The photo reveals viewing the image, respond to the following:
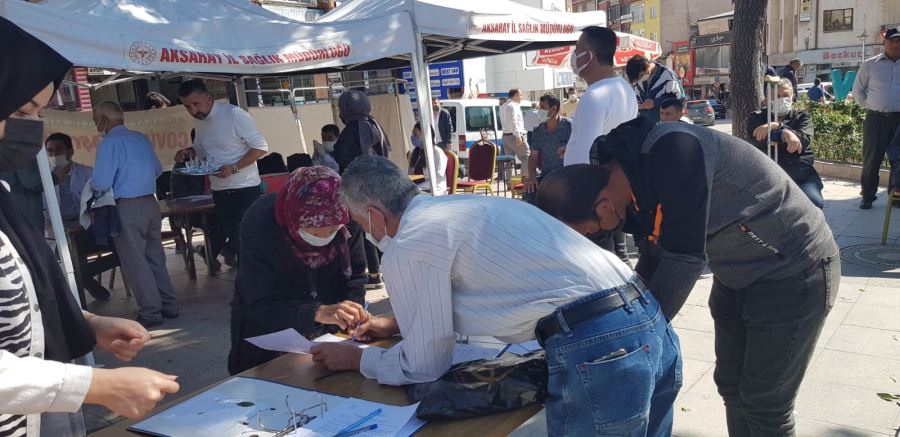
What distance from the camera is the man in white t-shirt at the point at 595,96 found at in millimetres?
4279

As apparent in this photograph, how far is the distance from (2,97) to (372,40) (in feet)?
14.1

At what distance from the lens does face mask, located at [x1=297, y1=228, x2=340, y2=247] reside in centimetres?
257

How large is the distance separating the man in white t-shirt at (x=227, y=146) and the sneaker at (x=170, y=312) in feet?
2.73

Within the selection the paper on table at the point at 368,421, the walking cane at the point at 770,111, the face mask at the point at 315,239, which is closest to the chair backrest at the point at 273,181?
the walking cane at the point at 770,111

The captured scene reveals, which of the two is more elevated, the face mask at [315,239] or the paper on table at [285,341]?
the face mask at [315,239]

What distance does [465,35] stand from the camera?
5.89 metres

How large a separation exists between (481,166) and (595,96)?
18.1 feet

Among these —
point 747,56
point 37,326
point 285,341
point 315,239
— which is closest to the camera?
point 37,326

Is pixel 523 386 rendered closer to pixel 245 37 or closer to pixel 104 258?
pixel 245 37

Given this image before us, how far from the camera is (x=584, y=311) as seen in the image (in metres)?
1.64

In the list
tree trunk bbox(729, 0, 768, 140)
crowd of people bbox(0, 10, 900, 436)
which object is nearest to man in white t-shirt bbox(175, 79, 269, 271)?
crowd of people bbox(0, 10, 900, 436)

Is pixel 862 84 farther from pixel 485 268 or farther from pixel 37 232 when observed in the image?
pixel 37 232

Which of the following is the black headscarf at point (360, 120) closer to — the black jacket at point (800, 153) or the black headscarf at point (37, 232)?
the black jacket at point (800, 153)

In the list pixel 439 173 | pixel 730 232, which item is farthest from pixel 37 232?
pixel 439 173
